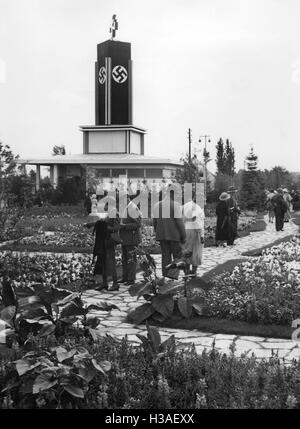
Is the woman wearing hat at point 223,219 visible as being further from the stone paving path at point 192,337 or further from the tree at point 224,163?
the tree at point 224,163

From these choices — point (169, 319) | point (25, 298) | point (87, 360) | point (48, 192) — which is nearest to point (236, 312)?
point (169, 319)

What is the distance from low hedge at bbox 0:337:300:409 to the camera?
4.16 m

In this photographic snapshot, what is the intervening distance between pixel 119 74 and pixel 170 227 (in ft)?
150

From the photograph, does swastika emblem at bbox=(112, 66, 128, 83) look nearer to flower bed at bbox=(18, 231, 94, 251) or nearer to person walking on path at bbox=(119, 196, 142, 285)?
flower bed at bbox=(18, 231, 94, 251)

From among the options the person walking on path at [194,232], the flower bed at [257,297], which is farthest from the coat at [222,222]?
the flower bed at [257,297]

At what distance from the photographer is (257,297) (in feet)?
27.0

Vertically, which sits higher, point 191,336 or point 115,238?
point 115,238

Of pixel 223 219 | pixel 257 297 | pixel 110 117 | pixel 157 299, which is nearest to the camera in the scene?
pixel 157 299

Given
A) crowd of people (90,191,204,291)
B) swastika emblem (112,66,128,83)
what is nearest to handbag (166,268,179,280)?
crowd of people (90,191,204,291)

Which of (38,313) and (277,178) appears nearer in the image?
(38,313)

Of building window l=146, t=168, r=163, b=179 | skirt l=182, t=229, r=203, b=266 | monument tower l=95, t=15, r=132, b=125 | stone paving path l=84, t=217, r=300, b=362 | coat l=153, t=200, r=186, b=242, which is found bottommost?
stone paving path l=84, t=217, r=300, b=362

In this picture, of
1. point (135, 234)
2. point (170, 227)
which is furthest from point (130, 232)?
point (170, 227)

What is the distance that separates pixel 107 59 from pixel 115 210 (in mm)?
45169

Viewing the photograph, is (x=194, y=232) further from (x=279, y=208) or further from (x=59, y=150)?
(x=59, y=150)
